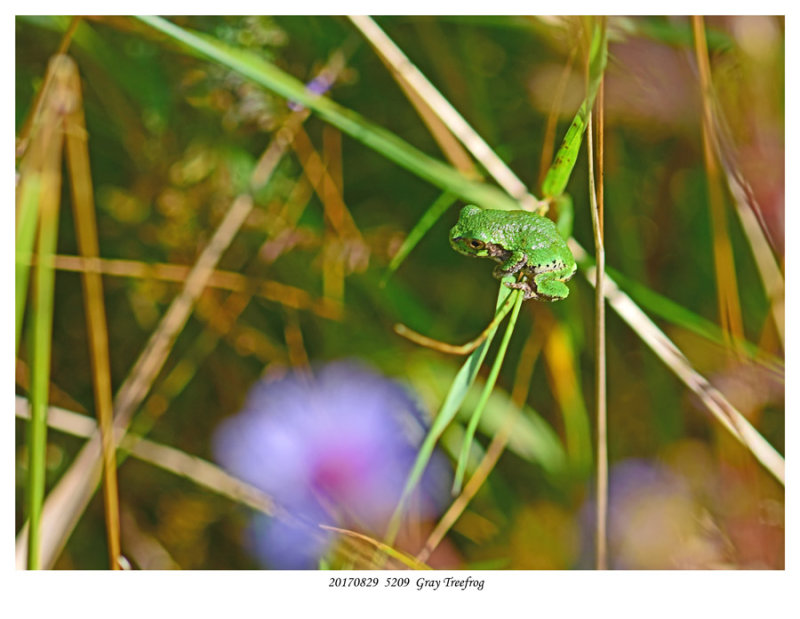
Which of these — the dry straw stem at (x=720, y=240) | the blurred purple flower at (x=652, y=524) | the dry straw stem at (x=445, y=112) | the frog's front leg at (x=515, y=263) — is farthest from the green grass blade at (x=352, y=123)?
the blurred purple flower at (x=652, y=524)

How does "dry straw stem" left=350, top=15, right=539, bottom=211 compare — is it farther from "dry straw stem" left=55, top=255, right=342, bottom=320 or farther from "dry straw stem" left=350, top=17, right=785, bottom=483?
"dry straw stem" left=55, top=255, right=342, bottom=320

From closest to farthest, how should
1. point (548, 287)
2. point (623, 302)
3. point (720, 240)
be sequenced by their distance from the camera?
point (548, 287), point (623, 302), point (720, 240)

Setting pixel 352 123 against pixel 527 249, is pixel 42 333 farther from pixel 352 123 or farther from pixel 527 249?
pixel 527 249

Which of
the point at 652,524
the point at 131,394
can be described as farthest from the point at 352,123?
the point at 652,524

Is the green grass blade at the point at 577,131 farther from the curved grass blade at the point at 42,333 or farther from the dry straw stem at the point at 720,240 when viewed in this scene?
the curved grass blade at the point at 42,333

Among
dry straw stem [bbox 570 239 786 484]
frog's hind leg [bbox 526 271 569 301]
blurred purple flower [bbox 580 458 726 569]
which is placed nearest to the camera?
frog's hind leg [bbox 526 271 569 301]

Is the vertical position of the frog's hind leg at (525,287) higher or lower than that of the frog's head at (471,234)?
lower

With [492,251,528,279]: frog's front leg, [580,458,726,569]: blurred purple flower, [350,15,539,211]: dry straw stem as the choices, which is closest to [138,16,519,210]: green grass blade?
[350,15,539,211]: dry straw stem
